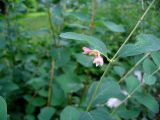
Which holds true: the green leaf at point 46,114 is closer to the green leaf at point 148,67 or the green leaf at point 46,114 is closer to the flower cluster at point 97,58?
the green leaf at point 148,67

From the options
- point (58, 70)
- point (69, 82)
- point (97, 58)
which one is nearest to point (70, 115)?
point (97, 58)

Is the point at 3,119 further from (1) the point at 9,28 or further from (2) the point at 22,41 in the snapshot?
(2) the point at 22,41

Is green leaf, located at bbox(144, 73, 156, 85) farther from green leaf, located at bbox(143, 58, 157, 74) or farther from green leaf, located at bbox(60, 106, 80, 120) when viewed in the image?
green leaf, located at bbox(60, 106, 80, 120)

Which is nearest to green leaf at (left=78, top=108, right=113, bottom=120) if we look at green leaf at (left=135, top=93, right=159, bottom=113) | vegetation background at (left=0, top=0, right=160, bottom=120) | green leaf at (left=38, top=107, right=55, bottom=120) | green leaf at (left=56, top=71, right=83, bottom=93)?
vegetation background at (left=0, top=0, right=160, bottom=120)

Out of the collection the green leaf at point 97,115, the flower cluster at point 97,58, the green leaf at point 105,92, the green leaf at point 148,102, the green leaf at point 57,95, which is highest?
the flower cluster at point 97,58

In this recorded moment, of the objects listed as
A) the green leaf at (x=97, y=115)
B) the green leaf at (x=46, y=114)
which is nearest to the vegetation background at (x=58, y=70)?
the green leaf at (x=46, y=114)

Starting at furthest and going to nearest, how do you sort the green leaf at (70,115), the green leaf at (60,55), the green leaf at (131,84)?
the green leaf at (60,55), the green leaf at (131,84), the green leaf at (70,115)

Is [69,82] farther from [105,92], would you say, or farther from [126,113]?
[105,92]
